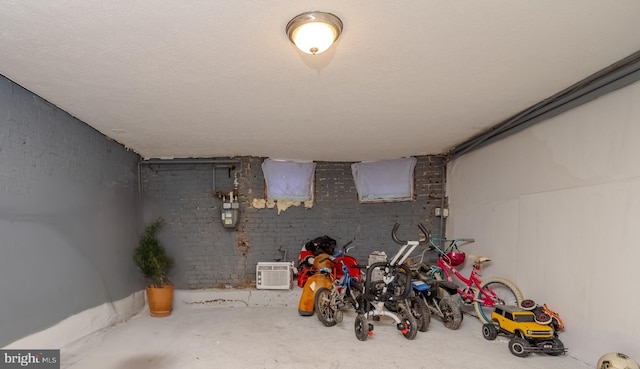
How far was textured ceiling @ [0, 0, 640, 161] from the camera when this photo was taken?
5.44 feet

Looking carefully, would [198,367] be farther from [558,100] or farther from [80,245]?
[558,100]

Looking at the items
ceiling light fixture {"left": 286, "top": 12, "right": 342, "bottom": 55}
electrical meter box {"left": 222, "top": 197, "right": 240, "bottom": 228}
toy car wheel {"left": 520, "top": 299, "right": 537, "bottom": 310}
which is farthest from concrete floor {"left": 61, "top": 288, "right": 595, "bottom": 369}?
ceiling light fixture {"left": 286, "top": 12, "right": 342, "bottom": 55}

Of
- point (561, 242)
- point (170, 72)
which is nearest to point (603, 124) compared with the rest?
point (561, 242)

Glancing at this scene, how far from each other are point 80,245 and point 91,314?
29.2 inches

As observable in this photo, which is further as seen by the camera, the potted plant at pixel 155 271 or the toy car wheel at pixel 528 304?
the potted plant at pixel 155 271

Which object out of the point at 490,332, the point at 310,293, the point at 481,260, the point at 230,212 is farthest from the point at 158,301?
the point at 481,260

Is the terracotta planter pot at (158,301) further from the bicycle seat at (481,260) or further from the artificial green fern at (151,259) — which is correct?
the bicycle seat at (481,260)

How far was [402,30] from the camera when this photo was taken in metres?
1.82

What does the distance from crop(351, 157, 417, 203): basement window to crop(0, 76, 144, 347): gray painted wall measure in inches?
139

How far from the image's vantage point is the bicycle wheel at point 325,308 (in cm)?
379

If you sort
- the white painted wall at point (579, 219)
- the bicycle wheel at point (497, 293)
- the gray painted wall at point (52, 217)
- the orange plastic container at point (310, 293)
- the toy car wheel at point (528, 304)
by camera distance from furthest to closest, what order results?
the orange plastic container at point (310, 293)
the bicycle wheel at point (497, 293)
the toy car wheel at point (528, 304)
the gray painted wall at point (52, 217)
the white painted wall at point (579, 219)

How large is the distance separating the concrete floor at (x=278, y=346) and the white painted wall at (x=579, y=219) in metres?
0.50

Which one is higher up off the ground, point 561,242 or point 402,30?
point 402,30

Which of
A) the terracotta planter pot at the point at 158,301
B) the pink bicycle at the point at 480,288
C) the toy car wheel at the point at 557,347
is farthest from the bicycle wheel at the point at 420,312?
the terracotta planter pot at the point at 158,301
